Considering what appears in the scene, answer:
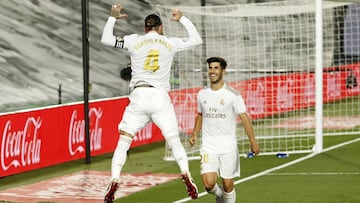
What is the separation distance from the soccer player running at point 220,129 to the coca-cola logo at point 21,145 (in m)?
5.70

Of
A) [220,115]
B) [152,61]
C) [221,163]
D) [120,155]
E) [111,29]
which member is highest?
[111,29]

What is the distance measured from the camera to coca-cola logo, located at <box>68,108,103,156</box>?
69.5ft

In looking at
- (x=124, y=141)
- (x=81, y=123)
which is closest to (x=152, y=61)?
(x=124, y=141)

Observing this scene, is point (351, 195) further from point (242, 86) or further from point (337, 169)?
point (242, 86)

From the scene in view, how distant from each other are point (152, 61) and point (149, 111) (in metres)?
0.67

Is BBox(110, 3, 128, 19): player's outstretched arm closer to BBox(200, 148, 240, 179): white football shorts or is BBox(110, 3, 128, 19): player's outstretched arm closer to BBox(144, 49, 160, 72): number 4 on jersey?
BBox(144, 49, 160, 72): number 4 on jersey

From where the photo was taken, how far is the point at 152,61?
14.5m

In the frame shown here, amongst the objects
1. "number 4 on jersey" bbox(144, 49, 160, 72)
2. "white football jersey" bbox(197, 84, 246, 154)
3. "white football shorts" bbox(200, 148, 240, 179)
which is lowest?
"white football shorts" bbox(200, 148, 240, 179)

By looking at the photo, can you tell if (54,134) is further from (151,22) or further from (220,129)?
(220,129)

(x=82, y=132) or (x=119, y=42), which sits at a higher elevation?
(x=119, y=42)

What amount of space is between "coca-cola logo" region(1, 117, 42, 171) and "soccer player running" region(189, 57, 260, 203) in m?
5.70

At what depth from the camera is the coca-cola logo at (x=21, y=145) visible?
1866 centimetres

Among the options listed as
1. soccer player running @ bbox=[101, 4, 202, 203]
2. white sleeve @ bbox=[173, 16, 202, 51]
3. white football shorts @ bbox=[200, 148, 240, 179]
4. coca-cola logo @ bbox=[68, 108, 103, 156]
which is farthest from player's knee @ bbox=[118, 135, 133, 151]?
coca-cola logo @ bbox=[68, 108, 103, 156]

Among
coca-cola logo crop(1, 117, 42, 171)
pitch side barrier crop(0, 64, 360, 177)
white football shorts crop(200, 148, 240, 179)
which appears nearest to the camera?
white football shorts crop(200, 148, 240, 179)
